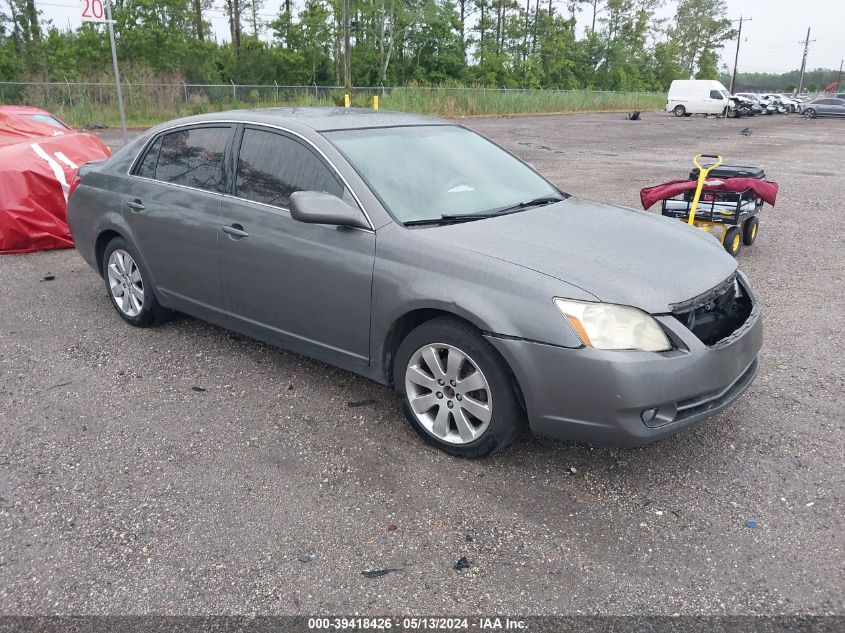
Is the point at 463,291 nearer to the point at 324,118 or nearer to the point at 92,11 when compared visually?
the point at 324,118

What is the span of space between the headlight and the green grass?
92.7ft

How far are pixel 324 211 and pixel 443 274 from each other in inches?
28.9

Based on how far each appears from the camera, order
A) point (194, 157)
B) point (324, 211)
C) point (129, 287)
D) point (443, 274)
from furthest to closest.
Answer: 1. point (129, 287)
2. point (194, 157)
3. point (324, 211)
4. point (443, 274)

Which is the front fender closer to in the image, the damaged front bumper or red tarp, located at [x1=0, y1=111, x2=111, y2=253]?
the damaged front bumper

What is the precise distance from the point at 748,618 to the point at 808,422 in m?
1.81

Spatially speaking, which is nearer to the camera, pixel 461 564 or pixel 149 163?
pixel 461 564

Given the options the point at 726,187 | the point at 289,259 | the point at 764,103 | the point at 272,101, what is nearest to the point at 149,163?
the point at 289,259

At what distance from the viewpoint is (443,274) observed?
11.3 feet

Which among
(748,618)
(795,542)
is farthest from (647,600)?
(795,542)

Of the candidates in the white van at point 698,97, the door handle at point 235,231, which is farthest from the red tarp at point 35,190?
the white van at point 698,97

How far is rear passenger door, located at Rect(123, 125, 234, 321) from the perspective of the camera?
180 inches

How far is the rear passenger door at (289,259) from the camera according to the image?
150 inches

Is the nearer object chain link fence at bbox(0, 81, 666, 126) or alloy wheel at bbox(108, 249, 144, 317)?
alloy wheel at bbox(108, 249, 144, 317)

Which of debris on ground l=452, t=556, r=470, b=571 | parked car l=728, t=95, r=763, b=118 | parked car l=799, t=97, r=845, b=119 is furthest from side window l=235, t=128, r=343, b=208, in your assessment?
parked car l=799, t=97, r=845, b=119
